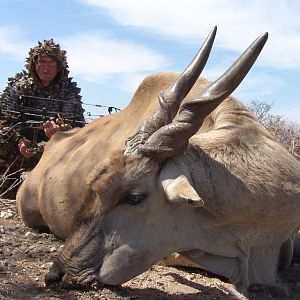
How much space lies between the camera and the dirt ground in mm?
3832

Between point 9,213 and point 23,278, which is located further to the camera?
point 9,213

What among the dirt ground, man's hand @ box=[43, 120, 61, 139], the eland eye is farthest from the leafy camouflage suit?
the eland eye

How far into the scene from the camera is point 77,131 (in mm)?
6516

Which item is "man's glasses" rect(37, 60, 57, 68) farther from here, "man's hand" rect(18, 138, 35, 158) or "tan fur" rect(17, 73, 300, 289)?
"tan fur" rect(17, 73, 300, 289)

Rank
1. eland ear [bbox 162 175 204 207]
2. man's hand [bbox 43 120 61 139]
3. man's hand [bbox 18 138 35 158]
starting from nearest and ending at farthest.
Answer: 1. eland ear [bbox 162 175 204 207]
2. man's hand [bbox 43 120 61 139]
3. man's hand [bbox 18 138 35 158]

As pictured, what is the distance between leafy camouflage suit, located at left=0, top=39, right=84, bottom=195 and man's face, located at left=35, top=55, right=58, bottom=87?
0.19 feet

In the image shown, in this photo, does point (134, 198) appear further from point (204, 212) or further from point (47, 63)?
point (47, 63)

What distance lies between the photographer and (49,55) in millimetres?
8508

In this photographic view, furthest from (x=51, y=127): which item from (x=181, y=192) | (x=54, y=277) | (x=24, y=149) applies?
(x=181, y=192)

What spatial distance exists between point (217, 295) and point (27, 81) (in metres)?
5.18

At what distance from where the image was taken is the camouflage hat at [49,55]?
853 cm

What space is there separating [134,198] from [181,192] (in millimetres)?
372

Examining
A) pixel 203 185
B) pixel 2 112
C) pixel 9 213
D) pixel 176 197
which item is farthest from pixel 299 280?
pixel 2 112

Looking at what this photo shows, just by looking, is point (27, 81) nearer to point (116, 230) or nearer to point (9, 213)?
point (9, 213)
